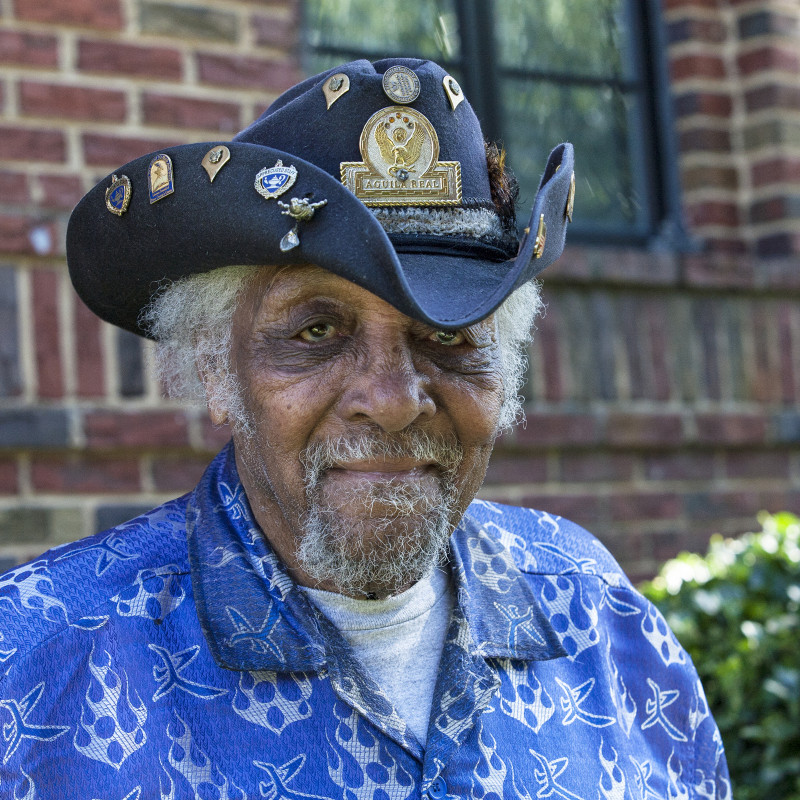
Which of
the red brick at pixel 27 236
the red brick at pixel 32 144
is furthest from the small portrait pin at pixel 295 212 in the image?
the red brick at pixel 32 144

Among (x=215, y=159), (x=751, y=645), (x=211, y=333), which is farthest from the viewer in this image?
(x=751, y=645)

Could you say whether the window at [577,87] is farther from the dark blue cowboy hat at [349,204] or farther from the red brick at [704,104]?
the dark blue cowboy hat at [349,204]

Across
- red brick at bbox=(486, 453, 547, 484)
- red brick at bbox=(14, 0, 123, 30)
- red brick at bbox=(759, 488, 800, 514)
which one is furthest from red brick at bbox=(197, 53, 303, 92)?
red brick at bbox=(759, 488, 800, 514)

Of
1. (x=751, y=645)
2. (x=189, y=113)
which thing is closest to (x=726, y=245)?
(x=751, y=645)

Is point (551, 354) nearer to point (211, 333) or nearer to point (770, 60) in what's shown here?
point (770, 60)

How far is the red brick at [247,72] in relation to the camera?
335 cm

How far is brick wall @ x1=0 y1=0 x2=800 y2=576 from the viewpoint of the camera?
10.1ft

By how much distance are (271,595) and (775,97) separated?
3.24m

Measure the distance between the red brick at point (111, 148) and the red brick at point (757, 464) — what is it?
2340 mm

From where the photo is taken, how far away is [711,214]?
434 centimetres

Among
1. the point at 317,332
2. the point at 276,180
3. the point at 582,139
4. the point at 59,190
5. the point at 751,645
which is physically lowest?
the point at 751,645

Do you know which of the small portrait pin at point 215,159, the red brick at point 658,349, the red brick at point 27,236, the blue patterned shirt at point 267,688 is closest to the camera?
the blue patterned shirt at point 267,688

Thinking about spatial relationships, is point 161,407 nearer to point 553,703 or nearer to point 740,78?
point 553,703

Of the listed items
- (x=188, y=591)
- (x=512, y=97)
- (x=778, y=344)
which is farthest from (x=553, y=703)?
(x=512, y=97)
